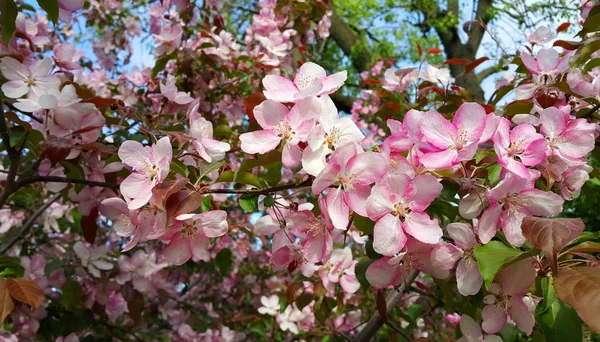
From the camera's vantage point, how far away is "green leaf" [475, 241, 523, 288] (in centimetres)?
66

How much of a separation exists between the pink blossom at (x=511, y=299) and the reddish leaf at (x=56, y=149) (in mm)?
821

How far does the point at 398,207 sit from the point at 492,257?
0.15 m

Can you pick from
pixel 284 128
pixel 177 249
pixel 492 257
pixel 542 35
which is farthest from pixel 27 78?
pixel 542 35

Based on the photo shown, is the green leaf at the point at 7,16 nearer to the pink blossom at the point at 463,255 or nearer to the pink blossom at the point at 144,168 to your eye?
the pink blossom at the point at 144,168

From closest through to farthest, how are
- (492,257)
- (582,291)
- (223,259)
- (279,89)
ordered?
(582,291)
(492,257)
(279,89)
(223,259)

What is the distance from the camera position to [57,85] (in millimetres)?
1114

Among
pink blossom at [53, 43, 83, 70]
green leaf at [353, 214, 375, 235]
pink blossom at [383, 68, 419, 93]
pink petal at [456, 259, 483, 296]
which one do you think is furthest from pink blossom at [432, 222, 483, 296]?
pink blossom at [53, 43, 83, 70]

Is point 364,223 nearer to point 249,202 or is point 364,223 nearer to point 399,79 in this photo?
point 249,202

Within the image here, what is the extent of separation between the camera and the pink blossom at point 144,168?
0.77 meters

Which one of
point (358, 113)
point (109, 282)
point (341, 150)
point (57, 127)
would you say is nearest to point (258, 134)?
point (341, 150)

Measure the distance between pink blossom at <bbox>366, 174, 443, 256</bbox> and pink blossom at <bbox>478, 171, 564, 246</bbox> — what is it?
0.09 meters

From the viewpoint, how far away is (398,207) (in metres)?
0.72

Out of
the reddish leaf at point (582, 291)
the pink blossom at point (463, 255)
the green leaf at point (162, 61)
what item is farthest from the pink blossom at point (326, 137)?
the green leaf at point (162, 61)

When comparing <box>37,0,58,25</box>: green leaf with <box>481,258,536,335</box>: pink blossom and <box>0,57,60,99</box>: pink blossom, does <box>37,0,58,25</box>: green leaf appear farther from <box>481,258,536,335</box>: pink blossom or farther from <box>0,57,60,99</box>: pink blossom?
<box>481,258,536,335</box>: pink blossom
